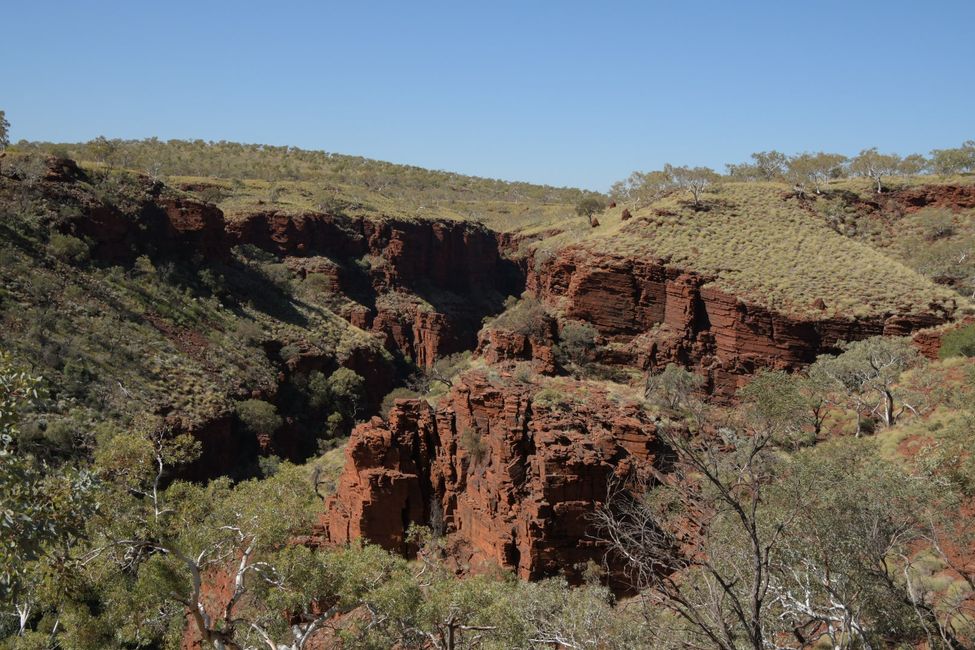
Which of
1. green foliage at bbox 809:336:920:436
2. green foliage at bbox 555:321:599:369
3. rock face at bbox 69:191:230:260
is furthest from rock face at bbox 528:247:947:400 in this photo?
rock face at bbox 69:191:230:260

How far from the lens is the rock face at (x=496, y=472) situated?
19594 mm

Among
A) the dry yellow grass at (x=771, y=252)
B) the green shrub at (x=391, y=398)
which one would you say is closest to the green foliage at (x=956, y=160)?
the dry yellow grass at (x=771, y=252)

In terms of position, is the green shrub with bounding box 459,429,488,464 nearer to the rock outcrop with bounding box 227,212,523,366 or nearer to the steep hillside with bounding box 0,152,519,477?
the steep hillside with bounding box 0,152,519,477

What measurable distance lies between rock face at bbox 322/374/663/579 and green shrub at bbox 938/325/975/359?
51.8 ft

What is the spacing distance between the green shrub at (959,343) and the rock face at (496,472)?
15792mm

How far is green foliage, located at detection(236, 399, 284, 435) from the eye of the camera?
127ft

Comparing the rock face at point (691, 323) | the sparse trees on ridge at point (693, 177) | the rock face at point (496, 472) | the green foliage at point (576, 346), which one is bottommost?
the rock face at point (496, 472)

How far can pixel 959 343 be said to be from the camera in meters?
28.6

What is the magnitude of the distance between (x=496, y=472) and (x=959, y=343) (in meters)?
21.9

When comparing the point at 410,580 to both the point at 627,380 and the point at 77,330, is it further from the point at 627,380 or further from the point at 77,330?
the point at 77,330

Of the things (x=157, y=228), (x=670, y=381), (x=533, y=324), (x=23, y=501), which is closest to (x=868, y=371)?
(x=670, y=381)

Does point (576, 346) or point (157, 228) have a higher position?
point (157, 228)

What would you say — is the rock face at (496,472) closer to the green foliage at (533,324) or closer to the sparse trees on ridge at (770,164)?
the green foliage at (533,324)

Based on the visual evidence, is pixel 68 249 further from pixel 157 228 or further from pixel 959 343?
pixel 959 343
